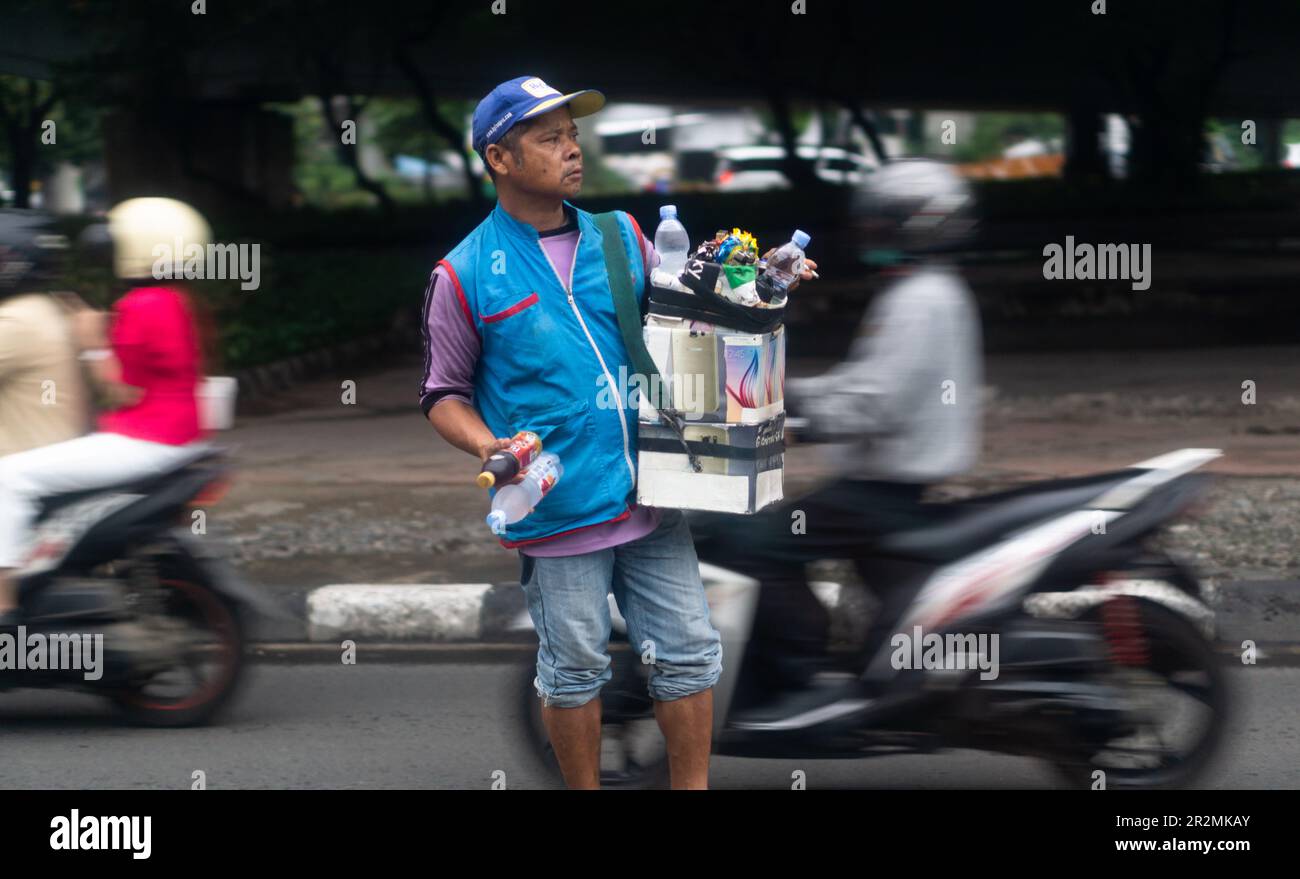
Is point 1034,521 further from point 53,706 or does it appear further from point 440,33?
point 440,33

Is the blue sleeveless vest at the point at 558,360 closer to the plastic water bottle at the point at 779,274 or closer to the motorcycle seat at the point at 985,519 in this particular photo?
the plastic water bottle at the point at 779,274

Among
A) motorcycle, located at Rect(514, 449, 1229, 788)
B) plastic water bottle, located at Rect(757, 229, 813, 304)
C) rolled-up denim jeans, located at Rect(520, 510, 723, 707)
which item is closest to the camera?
plastic water bottle, located at Rect(757, 229, 813, 304)

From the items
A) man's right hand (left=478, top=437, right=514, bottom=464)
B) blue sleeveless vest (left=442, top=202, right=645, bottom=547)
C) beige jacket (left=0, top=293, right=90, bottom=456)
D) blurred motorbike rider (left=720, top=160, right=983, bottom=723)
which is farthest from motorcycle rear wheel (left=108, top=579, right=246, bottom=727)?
man's right hand (left=478, top=437, right=514, bottom=464)

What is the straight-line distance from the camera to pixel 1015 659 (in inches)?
156

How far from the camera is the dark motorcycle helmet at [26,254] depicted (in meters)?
4.90

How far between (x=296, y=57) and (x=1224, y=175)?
13.7 m

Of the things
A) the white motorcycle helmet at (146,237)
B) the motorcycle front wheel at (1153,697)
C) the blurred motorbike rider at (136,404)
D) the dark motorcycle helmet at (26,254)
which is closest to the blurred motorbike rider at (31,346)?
the dark motorcycle helmet at (26,254)

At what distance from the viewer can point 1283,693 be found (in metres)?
5.15

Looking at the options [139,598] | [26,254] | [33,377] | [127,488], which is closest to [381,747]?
[139,598]

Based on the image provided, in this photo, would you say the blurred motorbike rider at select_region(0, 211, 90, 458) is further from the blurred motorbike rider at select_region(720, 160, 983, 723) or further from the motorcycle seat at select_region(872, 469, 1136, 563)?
the motorcycle seat at select_region(872, 469, 1136, 563)

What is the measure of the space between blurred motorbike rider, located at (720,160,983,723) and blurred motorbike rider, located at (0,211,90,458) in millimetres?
2067

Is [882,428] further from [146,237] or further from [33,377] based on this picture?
[33,377]

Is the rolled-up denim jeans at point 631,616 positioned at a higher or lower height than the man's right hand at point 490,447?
lower

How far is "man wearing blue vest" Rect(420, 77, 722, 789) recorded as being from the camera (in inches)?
133
